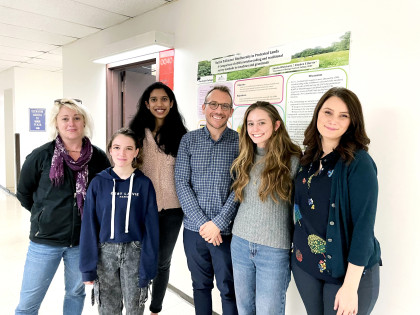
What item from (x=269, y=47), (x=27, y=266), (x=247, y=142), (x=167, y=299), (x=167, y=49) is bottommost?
(x=167, y=299)

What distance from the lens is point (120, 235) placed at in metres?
1.57

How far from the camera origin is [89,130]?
1803 millimetres

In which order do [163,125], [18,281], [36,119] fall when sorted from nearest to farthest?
[163,125] → [18,281] → [36,119]

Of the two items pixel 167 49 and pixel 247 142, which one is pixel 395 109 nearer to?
pixel 247 142

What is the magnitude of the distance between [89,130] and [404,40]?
68.7 inches

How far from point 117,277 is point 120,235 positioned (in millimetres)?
247

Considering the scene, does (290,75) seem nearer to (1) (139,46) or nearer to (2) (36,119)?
(1) (139,46)

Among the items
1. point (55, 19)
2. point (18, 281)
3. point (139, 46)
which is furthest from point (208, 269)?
point (55, 19)

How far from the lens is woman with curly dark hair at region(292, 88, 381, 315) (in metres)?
1.15

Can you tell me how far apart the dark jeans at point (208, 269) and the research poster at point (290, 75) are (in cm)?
84

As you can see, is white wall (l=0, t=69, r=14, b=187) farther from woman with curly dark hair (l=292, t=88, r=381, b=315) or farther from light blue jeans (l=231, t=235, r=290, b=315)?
woman with curly dark hair (l=292, t=88, r=381, b=315)

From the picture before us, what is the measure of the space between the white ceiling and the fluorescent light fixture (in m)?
0.31

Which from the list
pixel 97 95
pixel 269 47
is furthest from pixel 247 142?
pixel 97 95

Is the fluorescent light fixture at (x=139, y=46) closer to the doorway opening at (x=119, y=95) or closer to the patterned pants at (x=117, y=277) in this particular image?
the doorway opening at (x=119, y=95)
